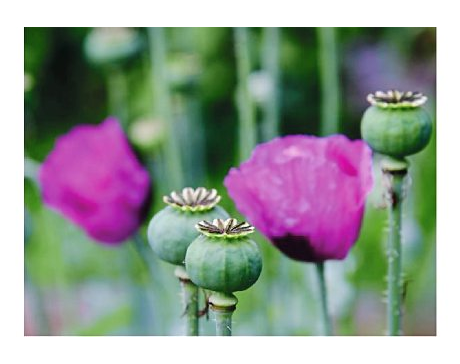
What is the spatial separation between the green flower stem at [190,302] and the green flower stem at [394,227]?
0.11 metres

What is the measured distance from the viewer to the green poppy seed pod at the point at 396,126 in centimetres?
49

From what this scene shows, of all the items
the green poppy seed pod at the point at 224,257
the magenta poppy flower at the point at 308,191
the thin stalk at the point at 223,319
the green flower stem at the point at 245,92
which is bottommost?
the thin stalk at the point at 223,319

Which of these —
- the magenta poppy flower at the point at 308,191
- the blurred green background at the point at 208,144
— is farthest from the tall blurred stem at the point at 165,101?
the magenta poppy flower at the point at 308,191

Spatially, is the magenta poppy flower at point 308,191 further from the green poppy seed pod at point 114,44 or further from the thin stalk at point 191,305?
the green poppy seed pod at point 114,44

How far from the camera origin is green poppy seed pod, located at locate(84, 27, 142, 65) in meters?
0.80

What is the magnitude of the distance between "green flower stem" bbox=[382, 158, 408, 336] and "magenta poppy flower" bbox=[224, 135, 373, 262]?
0.01 m

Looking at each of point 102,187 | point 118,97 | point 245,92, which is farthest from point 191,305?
point 118,97

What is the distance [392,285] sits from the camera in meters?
0.51

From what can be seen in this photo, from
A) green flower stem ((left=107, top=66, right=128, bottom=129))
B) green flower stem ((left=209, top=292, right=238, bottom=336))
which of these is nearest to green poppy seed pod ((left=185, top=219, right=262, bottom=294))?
green flower stem ((left=209, top=292, right=238, bottom=336))

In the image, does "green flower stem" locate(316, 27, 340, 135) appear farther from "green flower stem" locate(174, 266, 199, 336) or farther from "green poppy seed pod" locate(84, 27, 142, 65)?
"green flower stem" locate(174, 266, 199, 336)
